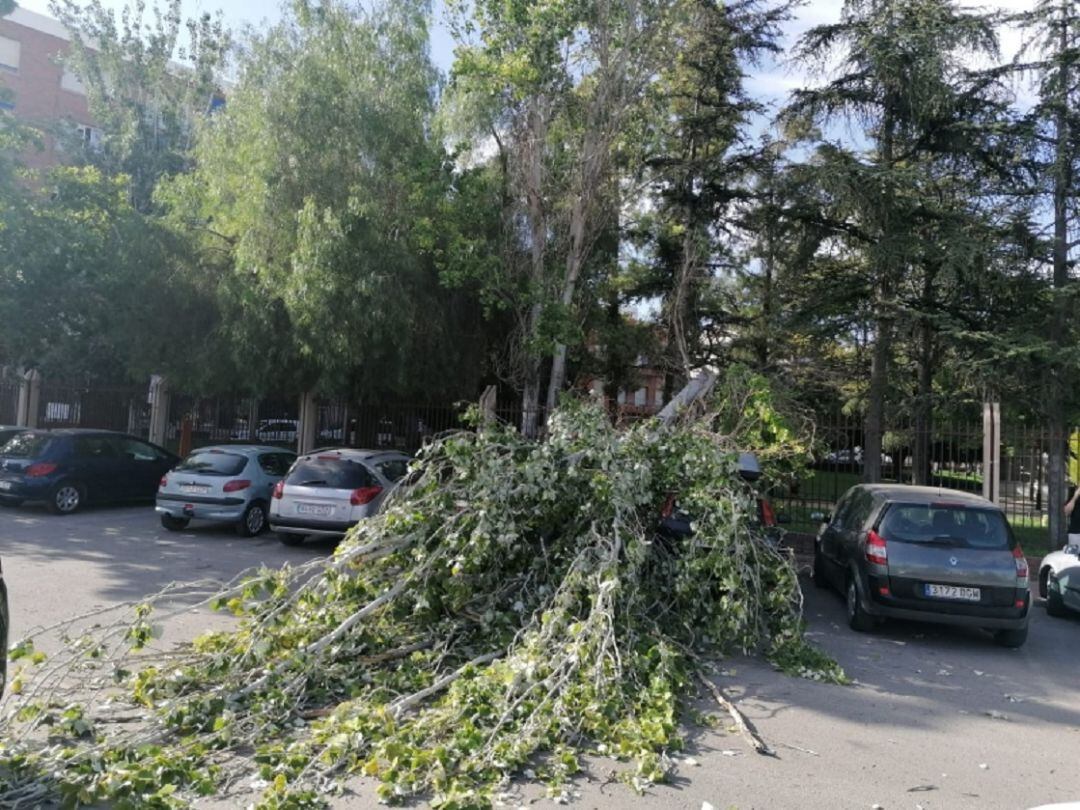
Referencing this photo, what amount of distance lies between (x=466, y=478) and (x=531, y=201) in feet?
31.5

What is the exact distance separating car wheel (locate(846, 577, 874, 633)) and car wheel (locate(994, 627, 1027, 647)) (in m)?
1.21

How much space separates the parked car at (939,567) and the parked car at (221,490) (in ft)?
29.7

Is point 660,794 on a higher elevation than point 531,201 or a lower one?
lower

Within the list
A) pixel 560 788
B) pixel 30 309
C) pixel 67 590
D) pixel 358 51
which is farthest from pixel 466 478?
pixel 30 309

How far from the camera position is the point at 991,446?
14.6 m

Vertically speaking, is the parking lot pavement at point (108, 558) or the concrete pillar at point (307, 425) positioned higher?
the concrete pillar at point (307, 425)

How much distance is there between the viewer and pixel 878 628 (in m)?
8.99

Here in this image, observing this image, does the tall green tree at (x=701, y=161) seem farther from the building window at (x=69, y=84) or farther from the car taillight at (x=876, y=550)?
the building window at (x=69, y=84)

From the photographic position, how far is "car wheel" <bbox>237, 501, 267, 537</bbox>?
1350 cm

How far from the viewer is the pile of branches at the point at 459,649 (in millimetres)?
4598

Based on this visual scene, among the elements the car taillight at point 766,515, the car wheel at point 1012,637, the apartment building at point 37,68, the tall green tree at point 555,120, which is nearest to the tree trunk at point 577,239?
the tall green tree at point 555,120

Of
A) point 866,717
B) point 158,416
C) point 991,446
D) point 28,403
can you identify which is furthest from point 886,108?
point 28,403

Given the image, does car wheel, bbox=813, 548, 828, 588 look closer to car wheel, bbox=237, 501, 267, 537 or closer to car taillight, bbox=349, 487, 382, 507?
car taillight, bbox=349, 487, 382, 507

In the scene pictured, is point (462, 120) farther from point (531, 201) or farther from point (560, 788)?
point (560, 788)
